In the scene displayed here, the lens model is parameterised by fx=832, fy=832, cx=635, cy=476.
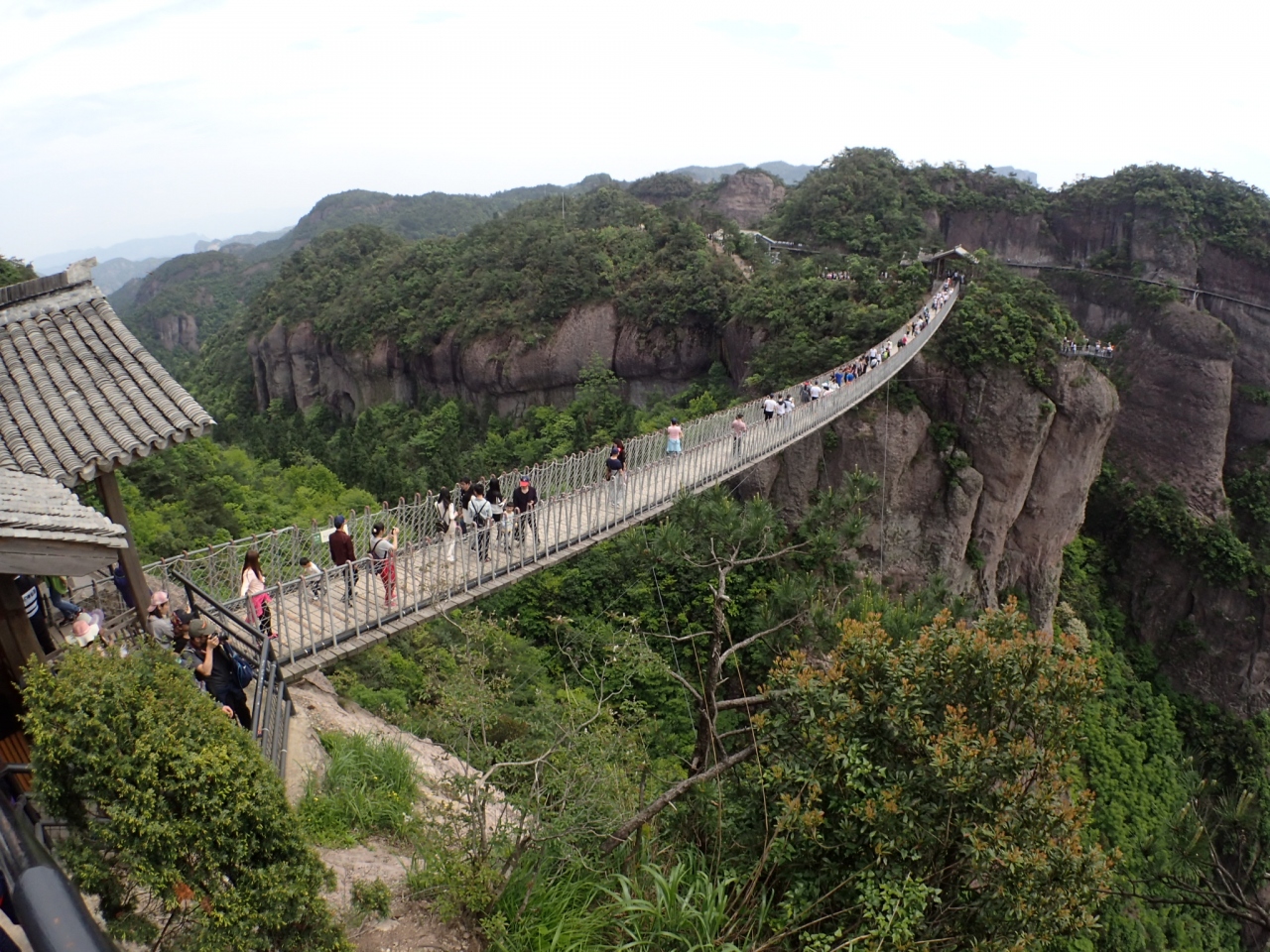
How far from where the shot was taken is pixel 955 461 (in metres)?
20.5

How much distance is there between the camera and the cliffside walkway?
25.0 ft

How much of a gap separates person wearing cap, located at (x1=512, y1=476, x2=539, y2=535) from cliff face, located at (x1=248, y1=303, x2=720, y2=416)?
1608cm

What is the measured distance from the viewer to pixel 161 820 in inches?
130

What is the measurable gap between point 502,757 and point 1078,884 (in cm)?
394

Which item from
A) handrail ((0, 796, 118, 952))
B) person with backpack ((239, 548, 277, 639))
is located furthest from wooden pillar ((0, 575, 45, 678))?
handrail ((0, 796, 118, 952))

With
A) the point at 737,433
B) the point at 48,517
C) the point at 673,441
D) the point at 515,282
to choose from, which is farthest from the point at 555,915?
the point at 515,282

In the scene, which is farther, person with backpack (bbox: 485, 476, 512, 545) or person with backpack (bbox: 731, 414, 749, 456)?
person with backpack (bbox: 731, 414, 749, 456)

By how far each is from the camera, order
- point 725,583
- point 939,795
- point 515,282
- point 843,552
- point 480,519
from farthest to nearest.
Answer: point 515,282 → point 843,552 → point 725,583 → point 480,519 → point 939,795

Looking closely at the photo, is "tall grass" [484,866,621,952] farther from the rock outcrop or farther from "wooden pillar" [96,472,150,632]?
the rock outcrop

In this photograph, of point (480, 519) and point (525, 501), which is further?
point (525, 501)

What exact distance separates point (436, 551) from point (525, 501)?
134 cm

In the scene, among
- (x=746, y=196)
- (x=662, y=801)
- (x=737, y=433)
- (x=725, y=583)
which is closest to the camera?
(x=662, y=801)

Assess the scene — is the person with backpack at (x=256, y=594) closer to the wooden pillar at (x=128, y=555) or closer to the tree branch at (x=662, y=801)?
the wooden pillar at (x=128, y=555)

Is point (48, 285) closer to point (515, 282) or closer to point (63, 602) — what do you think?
point (63, 602)
